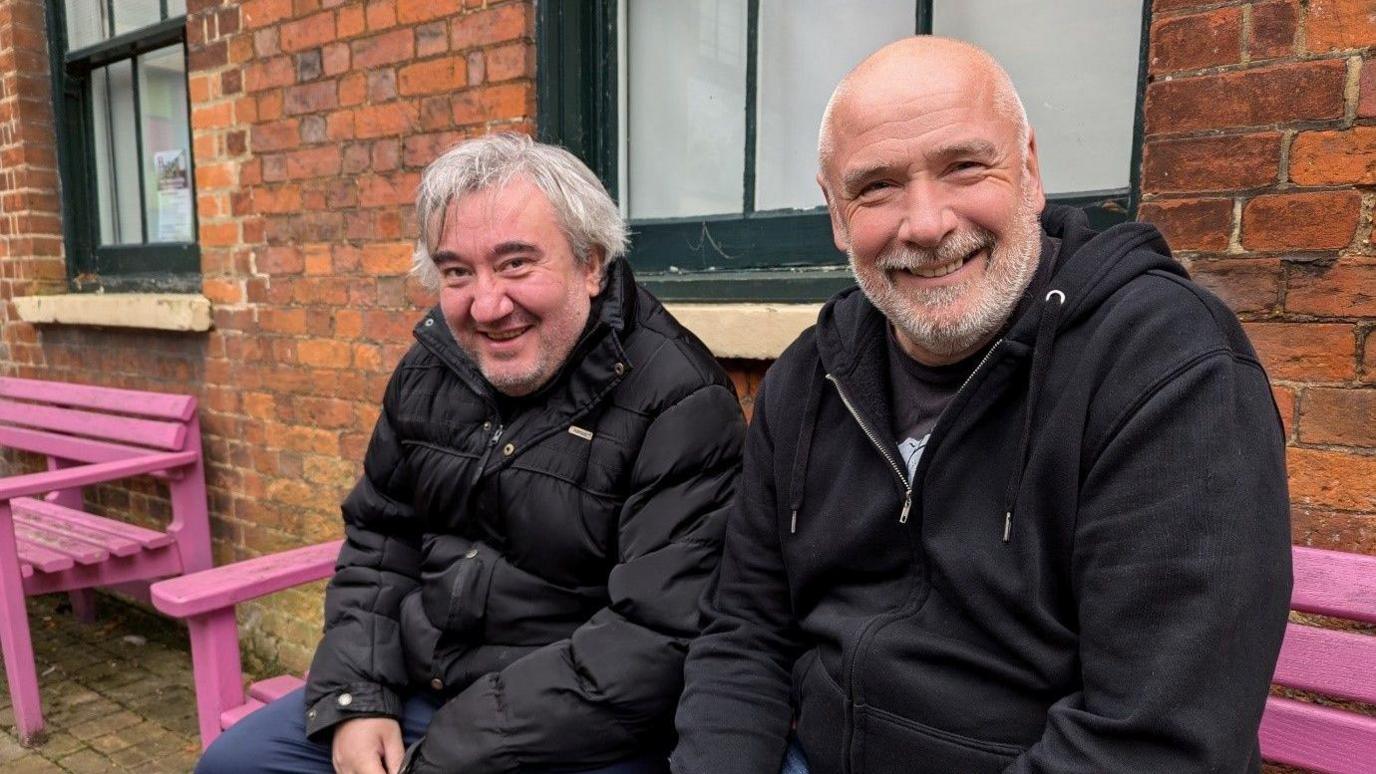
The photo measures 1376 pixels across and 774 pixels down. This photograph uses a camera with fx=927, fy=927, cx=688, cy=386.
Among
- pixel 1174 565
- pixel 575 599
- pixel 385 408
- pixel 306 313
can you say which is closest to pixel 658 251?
pixel 385 408

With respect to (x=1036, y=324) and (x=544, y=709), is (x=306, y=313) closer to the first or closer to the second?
(x=544, y=709)

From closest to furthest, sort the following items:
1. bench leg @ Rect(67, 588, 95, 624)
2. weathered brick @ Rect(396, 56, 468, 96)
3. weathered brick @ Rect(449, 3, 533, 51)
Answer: weathered brick @ Rect(449, 3, 533, 51)
weathered brick @ Rect(396, 56, 468, 96)
bench leg @ Rect(67, 588, 95, 624)

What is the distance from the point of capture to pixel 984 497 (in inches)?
→ 50.6

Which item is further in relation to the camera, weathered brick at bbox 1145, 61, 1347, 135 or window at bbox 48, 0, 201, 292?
window at bbox 48, 0, 201, 292

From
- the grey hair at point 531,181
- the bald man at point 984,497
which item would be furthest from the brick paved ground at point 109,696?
the bald man at point 984,497

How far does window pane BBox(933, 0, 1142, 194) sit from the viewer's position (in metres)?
1.93

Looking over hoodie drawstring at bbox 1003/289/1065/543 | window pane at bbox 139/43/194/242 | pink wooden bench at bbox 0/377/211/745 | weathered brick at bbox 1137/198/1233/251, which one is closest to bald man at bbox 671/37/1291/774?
hoodie drawstring at bbox 1003/289/1065/543

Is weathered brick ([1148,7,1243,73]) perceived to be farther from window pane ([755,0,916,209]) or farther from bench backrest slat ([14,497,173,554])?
bench backrest slat ([14,497,173,554])

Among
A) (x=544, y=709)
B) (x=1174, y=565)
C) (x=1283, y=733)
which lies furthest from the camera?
(x=544, y=709)

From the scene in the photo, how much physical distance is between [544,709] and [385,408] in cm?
83

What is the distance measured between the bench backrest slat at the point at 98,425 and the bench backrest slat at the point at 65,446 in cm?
3

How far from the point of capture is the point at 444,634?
1.89 metres

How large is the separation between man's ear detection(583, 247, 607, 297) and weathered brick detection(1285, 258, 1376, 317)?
A: 4.11ft

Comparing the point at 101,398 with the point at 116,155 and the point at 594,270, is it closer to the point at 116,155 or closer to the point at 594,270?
the point at 116,155
